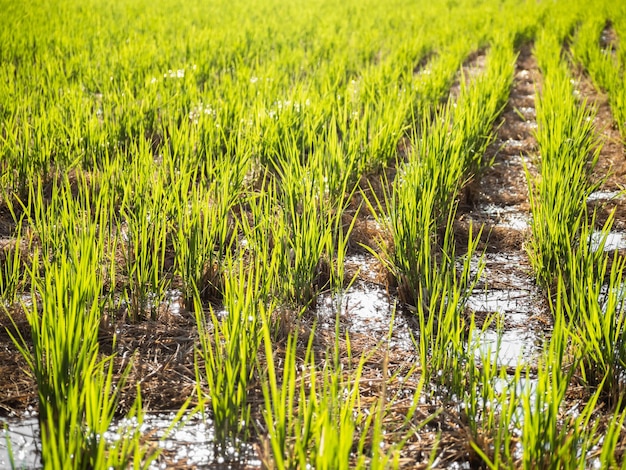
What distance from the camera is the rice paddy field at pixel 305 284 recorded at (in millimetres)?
1199

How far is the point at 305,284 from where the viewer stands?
180 cm

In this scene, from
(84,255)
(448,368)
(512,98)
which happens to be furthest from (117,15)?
(448,368)

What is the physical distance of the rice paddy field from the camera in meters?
1.20

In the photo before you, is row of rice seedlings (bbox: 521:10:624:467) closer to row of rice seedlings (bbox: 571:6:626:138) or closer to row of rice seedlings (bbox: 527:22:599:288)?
row of rice seedlings (bbox: 527:22:599:288)

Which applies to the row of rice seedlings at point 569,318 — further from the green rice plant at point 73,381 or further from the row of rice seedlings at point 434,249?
the green rice plant at point 73,381

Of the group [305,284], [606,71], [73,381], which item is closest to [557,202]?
[305,284]

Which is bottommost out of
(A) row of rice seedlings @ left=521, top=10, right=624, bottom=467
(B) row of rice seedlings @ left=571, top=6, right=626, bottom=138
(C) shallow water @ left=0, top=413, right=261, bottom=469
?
(C) shallow water @ left=0, top=413, right=261, bottom=469

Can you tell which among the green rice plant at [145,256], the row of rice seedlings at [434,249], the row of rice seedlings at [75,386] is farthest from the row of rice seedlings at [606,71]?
the row of rice seedlings at [75,386]

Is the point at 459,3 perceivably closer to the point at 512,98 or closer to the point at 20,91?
the point at 512,98

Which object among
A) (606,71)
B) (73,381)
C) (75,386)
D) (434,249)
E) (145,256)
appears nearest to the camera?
(75,386)

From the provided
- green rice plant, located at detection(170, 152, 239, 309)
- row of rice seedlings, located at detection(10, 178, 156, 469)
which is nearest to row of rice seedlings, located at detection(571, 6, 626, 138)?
green rice plant, located at detection(170, 152, 239, 309)

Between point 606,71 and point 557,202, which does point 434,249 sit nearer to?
point 557,202

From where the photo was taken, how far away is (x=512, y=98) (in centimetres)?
466

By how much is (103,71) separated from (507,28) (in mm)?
5081
